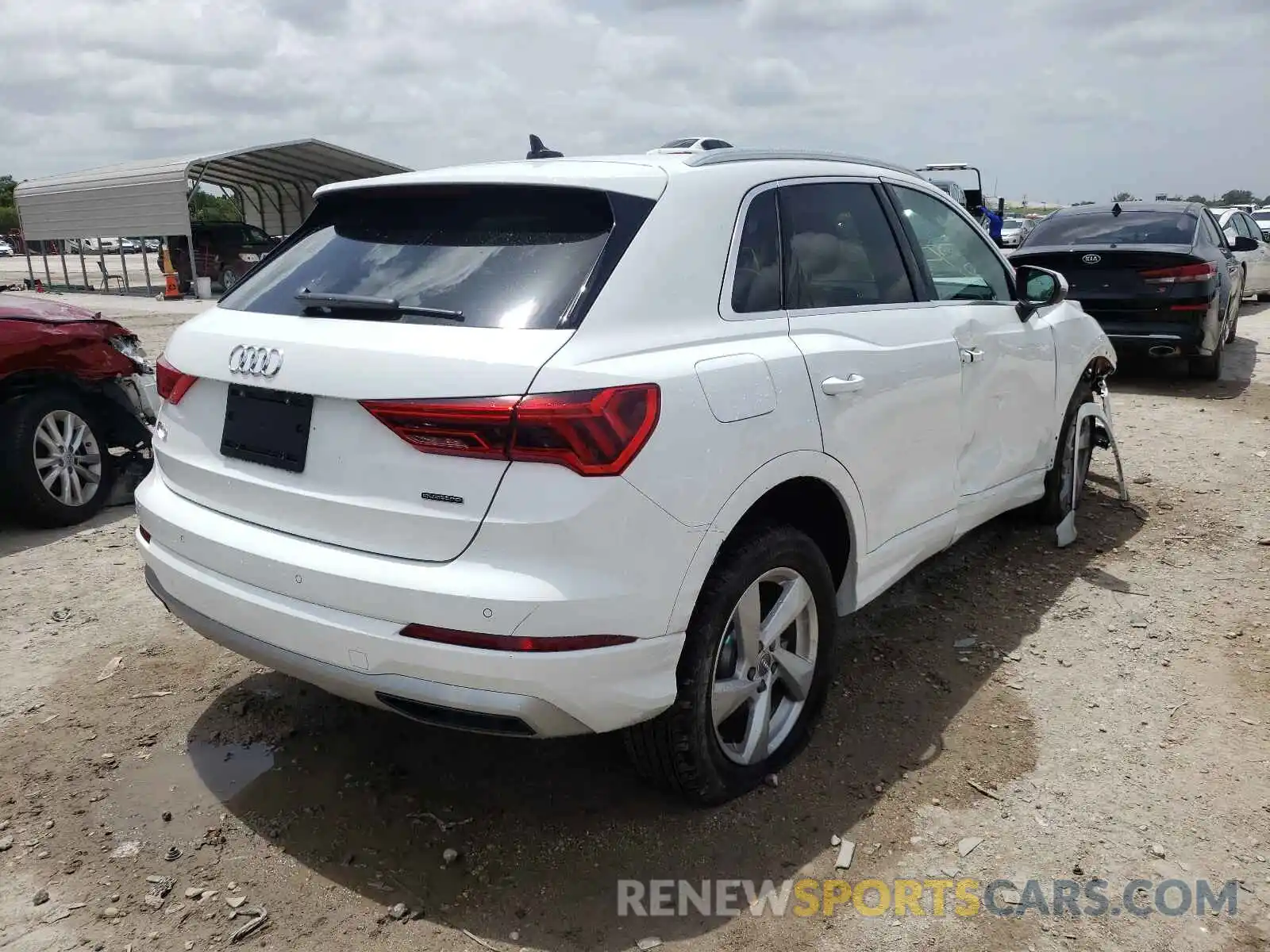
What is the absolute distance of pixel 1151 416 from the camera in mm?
8219

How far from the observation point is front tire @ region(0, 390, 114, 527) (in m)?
5.37

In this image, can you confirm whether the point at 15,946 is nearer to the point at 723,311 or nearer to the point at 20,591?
the point at 723,311

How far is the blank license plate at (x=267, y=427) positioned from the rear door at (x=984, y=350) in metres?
2.37

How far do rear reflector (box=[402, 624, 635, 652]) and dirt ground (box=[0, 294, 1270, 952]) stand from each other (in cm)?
76

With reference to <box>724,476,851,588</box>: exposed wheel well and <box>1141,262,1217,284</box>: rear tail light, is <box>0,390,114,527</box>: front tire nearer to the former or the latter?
<box>724,476,851,588</box>: exposed wheel well

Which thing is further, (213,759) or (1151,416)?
(1151,416)

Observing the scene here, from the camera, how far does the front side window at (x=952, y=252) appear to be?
3.90m

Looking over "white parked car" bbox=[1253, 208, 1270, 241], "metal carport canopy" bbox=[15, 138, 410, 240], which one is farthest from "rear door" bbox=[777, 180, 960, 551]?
"white parked car" bbox=[1253, 208, 1270, 241]

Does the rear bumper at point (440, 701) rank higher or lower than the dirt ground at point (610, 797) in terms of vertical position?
higher

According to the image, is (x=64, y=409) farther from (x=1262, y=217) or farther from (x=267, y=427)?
(x=1262, y=217)

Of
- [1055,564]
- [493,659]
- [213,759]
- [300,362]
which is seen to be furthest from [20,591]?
[1055,564]

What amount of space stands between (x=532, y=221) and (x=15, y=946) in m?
2.22

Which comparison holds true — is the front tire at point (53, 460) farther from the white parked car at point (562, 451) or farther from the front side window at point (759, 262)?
the front side window at point (759, 262)

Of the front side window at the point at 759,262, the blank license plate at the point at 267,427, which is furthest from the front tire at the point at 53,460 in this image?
the front side window at the point at 759,262
